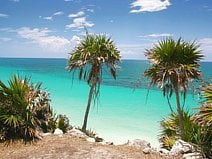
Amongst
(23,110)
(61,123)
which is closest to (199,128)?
(61,123)

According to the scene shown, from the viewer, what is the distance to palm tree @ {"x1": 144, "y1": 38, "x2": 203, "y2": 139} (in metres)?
12.6

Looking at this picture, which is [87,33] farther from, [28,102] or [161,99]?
[161,99]

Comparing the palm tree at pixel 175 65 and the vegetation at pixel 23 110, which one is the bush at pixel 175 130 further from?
the vegetation at pixel 23 110

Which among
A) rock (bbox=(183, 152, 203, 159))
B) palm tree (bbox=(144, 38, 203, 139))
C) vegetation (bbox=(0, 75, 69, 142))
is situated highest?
palm tree (bbox=(144, 38, 203, 139))

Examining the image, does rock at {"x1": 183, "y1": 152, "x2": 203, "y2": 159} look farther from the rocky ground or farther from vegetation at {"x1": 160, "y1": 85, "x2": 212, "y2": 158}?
the rocky ground

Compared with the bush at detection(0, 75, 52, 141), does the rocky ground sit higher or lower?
lower

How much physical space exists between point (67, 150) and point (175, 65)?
560cm

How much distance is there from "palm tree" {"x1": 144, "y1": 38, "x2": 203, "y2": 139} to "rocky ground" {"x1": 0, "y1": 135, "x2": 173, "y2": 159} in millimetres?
3296

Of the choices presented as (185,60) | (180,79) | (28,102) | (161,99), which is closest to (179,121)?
(180,79)

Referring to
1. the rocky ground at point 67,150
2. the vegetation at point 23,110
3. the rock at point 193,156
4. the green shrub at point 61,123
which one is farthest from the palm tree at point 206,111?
the green shrub at point 61,123

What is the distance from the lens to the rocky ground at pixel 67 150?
31.0ft

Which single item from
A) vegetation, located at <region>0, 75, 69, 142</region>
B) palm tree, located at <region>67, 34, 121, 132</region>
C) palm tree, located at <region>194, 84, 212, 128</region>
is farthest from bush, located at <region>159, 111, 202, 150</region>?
vegetation, located at <region>0, 75, 69, 142</region>

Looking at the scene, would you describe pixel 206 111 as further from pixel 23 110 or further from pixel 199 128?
pixel 23 110

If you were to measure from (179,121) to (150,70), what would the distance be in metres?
2.30
